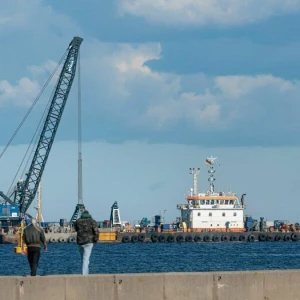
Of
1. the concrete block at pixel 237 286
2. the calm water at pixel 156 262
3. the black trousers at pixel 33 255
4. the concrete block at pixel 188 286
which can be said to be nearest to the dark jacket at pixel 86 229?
the black trousers at pixel 33 255

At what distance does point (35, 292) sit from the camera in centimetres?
2017

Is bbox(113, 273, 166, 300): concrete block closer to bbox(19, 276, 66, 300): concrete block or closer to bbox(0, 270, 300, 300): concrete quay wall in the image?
bbox(0, 270, 300, 300): concrete quay wall

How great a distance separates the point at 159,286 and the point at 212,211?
110073 mm

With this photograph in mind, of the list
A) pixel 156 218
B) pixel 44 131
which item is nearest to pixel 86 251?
pixel 44 131

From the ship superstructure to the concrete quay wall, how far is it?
10710cm

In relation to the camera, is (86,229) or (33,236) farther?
(86,229)

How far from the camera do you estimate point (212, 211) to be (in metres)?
130

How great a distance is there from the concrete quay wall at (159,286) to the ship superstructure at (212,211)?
351 ft

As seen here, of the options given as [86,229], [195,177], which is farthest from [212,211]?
[86,229]

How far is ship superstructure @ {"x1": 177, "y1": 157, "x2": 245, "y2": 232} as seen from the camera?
129375mm

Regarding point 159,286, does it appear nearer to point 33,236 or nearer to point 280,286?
point 280,286

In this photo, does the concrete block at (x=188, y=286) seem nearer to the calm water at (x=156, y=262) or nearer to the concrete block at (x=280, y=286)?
the concrete block at (x=280, y=286)

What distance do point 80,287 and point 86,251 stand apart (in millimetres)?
3288

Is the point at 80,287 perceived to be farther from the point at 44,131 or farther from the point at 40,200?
the point at 40,200
